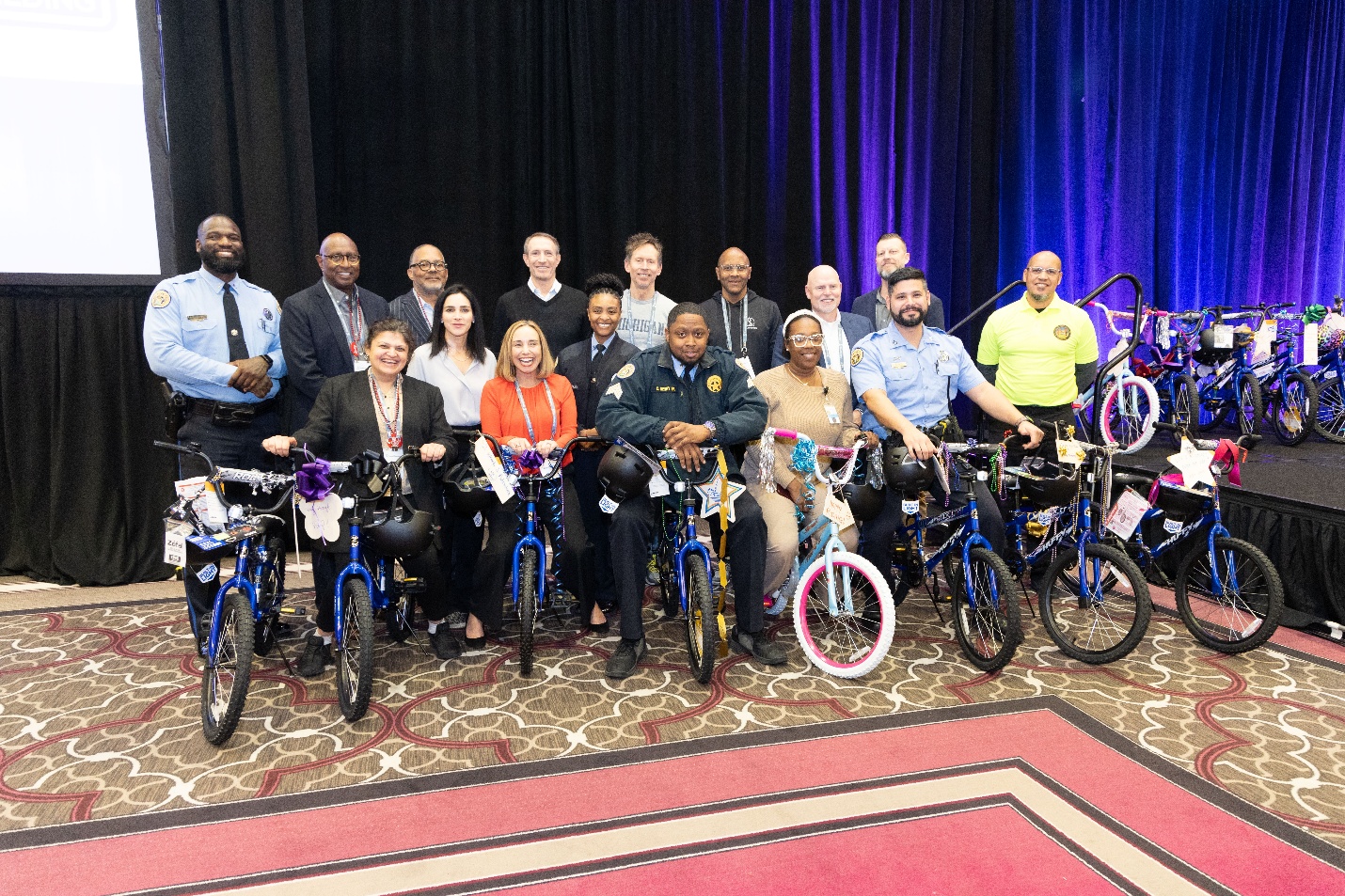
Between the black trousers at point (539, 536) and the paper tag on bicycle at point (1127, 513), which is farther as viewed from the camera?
the black trousers at point (539, 536)

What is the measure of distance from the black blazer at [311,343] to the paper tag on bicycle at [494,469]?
2.92ft

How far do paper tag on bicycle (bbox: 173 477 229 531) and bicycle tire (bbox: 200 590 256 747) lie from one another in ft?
0.78

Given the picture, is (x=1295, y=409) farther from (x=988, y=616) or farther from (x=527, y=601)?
(x=527, y=601)

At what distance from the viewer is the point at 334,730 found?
2750 millimetres

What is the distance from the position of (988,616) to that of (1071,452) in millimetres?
730

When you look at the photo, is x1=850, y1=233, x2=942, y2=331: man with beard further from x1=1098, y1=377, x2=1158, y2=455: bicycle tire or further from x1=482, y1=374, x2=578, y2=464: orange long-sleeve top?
x1=482, y1=374, x2=578, y2=464: orange long-sleeve top

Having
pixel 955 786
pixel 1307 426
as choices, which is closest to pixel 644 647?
pixel 955 786

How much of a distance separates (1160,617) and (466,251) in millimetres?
4282

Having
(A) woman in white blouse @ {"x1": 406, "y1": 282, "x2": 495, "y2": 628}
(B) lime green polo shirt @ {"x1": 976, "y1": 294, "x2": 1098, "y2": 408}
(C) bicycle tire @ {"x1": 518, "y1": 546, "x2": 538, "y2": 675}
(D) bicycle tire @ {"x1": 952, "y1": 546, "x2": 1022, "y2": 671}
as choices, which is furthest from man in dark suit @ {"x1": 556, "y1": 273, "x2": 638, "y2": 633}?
(B) lime green polo shirt @ {"x1": 976, "y1": 294, "x2": 1098, "y2": 408}

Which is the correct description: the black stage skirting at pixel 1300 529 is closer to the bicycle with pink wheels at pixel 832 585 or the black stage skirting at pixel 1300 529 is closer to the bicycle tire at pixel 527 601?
the bicycle with pink wheels at pixel 832 585

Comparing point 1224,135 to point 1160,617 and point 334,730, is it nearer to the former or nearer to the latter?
point 1160,617

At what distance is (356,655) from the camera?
2848mm

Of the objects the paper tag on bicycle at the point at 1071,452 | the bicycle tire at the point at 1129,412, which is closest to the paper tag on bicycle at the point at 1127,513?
the paper tag on bicycle at the point at 1071,452

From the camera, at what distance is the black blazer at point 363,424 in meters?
3.14
